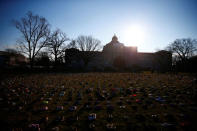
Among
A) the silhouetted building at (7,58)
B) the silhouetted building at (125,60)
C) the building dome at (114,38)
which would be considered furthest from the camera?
the building dome at (114,38)

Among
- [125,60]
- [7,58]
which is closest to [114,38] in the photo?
[125,60]

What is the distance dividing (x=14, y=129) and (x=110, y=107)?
2.03 m

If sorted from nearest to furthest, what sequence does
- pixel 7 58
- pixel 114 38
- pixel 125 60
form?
1. pixel 7 58
2. pixel 125 60
3. pixel 114 38

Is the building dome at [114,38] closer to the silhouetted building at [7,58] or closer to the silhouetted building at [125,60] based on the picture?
the silhouetted building at [125,60]

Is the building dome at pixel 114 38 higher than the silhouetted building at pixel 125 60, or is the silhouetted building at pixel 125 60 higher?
the building dome at pixel 114 38

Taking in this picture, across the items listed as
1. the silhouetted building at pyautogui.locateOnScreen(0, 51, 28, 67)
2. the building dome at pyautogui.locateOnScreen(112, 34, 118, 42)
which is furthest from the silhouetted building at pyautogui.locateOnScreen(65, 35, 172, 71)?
the silhouetted building at pyautogui.locateOnScreen(0, 51, 28, 67)

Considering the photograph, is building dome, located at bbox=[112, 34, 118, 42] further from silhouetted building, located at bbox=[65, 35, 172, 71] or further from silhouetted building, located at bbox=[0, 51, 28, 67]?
silhouetted building, located at bbox=[0, 51, 28, 67]

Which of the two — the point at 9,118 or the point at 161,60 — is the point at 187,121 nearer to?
the point at 9,118

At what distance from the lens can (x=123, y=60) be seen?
33.3m

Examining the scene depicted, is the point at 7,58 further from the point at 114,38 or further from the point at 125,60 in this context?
the point at 114,38

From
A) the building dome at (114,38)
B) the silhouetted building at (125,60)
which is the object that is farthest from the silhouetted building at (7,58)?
the building dome at (114,38)

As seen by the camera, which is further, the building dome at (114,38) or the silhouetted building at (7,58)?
the building dome at (114,38)

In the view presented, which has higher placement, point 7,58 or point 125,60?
point 7,58

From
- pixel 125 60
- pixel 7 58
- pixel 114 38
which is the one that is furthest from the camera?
pixel 114 38
